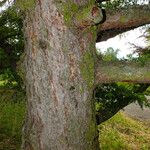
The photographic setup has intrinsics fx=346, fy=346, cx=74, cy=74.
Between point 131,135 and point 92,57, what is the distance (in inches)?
229

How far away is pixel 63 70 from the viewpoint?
2.87 meters

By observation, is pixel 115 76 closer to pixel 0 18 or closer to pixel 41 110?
pixel 41 110

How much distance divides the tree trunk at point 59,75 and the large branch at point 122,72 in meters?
Answer: 0.10

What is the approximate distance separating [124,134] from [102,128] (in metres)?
0.69

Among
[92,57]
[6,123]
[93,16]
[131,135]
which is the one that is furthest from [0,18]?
[131,135]

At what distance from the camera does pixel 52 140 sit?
2.99 meters

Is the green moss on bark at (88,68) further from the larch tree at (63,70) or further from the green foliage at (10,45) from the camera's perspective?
the green foliage at (10,45)

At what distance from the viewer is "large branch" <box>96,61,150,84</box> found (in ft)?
9.98

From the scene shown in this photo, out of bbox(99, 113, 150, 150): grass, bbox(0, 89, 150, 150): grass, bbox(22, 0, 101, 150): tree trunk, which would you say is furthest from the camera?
bbox(99, 113, 150, 150): grass

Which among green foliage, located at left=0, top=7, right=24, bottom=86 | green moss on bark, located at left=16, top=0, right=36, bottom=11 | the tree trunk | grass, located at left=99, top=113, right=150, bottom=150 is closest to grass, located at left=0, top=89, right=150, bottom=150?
grass, located at left=99, top=113, right=150, bottom=150

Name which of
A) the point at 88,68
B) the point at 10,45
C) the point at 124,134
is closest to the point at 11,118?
the point at 10,45

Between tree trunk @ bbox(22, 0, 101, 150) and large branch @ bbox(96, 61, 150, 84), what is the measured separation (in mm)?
104

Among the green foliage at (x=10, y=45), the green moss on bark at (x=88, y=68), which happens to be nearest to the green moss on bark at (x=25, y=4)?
the green moss on bark at (x=88, y=68)

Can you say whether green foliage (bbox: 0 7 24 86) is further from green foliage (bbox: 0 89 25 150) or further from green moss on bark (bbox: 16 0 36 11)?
green moss on bark (bbox: 16 0 36 11)
